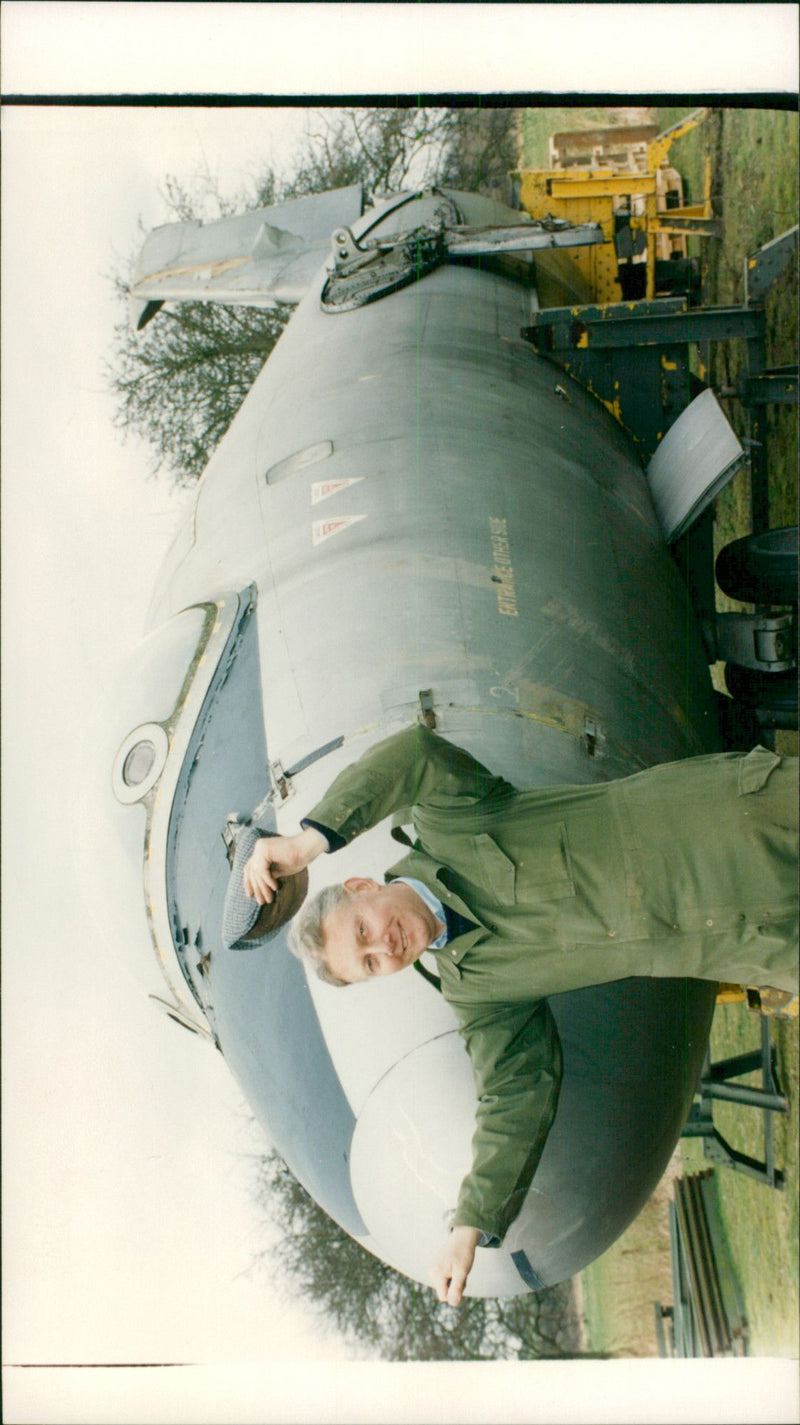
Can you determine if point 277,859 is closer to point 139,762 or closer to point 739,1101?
point 139,762

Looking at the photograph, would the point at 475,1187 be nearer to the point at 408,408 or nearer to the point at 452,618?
the point at 452,618

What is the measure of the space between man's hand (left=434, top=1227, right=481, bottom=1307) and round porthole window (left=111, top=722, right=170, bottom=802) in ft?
3.51

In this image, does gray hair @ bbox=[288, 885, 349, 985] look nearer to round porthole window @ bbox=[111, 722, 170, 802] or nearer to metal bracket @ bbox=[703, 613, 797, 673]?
round porthole window @ bbox=[111, 722, 170, 802]

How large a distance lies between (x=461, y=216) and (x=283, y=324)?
790mm

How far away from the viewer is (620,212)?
4.59 m

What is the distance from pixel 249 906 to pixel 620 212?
3.76 m

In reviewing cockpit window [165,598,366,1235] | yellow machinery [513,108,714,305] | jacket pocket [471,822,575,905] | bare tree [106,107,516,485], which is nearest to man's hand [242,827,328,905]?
cockpit window [165,598,366,1235]

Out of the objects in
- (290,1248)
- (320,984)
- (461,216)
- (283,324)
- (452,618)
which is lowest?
(290,1248)

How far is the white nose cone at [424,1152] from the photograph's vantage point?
1.79 meters

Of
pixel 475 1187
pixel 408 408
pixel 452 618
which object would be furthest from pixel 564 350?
pixel 475 1187

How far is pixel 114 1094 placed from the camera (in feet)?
7.35

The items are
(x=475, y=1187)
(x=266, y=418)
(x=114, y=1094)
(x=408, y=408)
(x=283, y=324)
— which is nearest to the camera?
(x=475, y=1187)

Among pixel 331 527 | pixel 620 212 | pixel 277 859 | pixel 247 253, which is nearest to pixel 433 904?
pixel 277 859

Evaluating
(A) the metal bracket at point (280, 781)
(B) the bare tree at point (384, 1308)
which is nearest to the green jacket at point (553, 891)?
(A) the metal bracket at point (280, 781)
